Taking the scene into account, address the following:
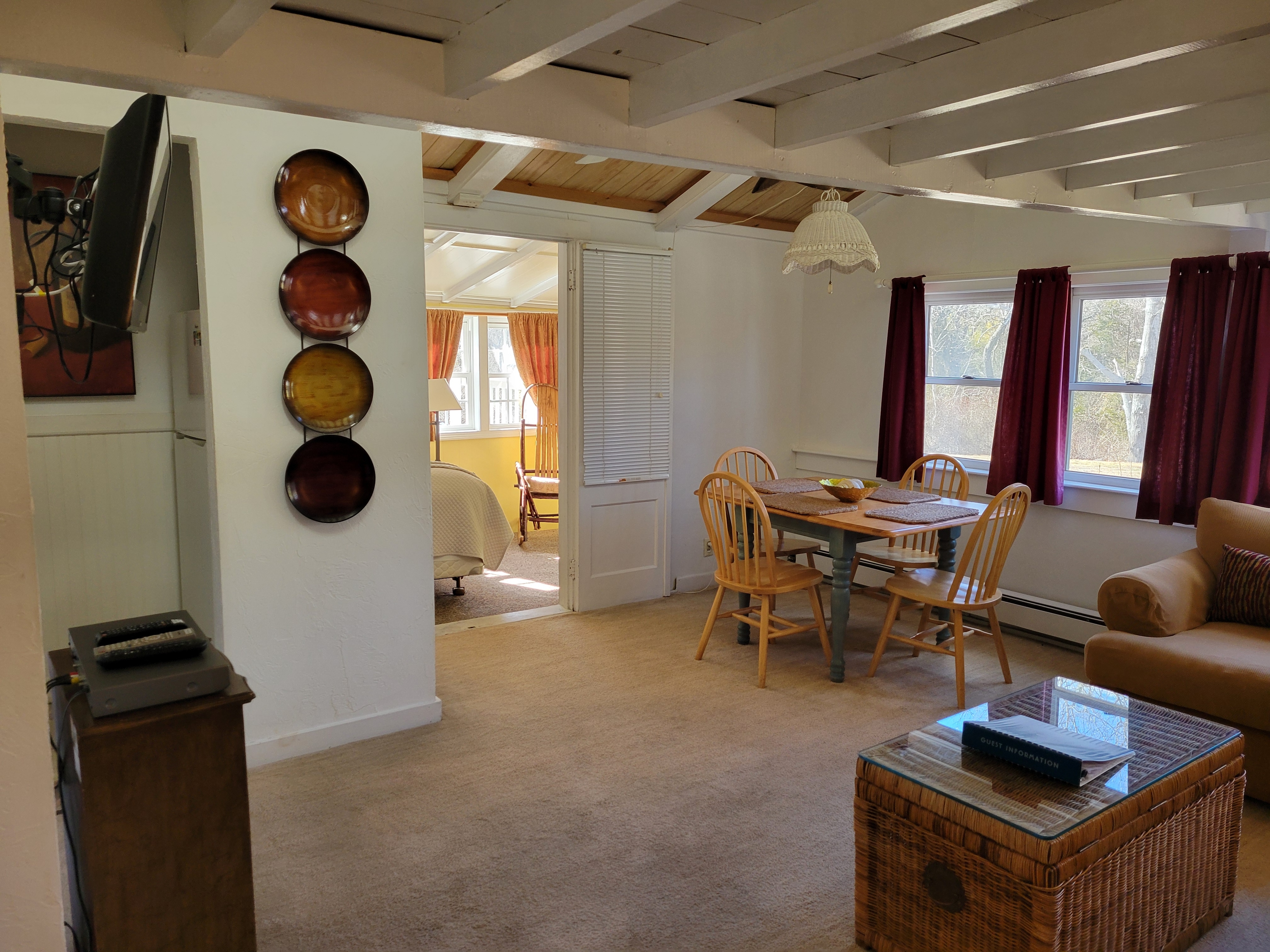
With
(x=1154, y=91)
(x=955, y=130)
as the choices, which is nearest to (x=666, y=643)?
(x=955, y=130)

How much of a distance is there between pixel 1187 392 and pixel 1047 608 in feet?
4.11

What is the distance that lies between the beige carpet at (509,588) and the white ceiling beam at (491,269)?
2.12 meters

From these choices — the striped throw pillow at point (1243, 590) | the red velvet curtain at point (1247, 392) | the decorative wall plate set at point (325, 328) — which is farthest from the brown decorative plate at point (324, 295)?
the red velvet curtain at point (1247, 392)

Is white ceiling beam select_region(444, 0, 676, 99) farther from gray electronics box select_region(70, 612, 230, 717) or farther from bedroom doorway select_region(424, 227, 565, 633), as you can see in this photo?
bedroom doorway select_region(424, 227, 565, 633)

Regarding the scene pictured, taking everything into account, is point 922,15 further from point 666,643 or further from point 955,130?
point 666,643

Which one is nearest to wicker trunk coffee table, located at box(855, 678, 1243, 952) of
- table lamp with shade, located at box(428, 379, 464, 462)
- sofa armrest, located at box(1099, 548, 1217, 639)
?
sofa armrest, located at box(1099, 548, 1217, 639)

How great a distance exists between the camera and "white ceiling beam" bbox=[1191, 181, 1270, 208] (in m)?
3.19

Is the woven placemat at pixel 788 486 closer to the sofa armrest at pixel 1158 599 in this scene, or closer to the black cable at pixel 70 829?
the sofa armrest at pixel 1158 599

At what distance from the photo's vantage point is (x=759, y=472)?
564 cm

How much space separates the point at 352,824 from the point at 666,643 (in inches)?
79.5

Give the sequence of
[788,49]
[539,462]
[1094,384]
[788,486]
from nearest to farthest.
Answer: [788,49] < [1094,384] < [788,486] < [539,462]

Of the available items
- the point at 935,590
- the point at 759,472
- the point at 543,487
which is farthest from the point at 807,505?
the point at 543,487

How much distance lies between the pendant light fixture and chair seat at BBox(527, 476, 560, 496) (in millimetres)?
3506

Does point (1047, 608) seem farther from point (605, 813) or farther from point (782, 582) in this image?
point (605, 813)
